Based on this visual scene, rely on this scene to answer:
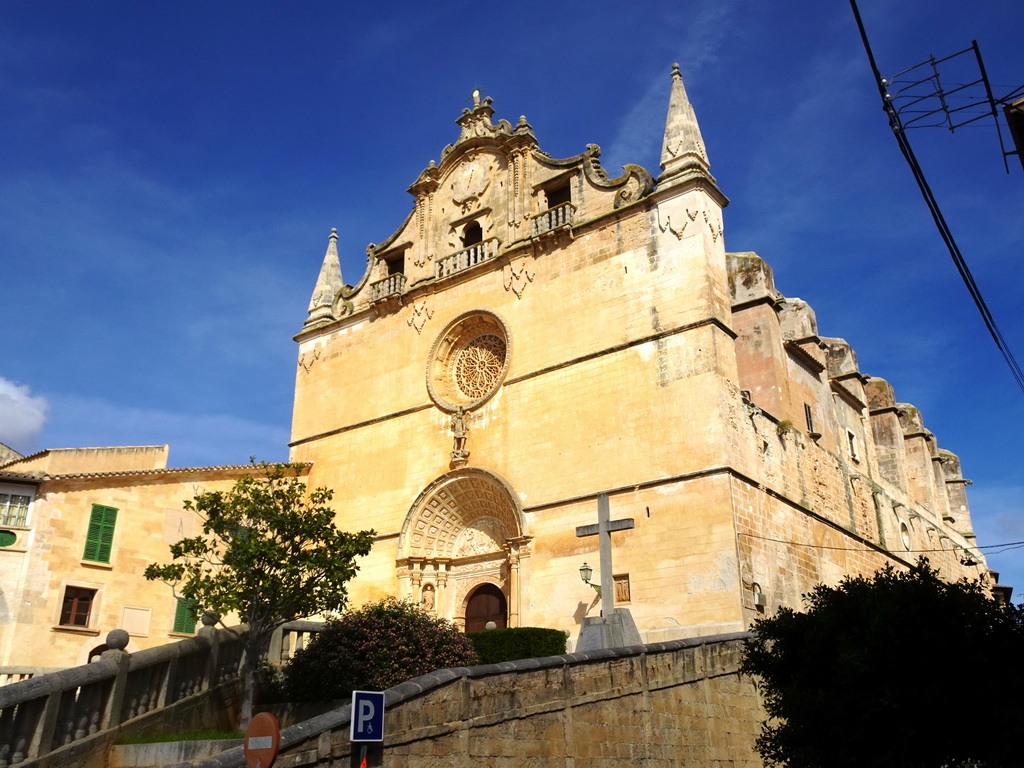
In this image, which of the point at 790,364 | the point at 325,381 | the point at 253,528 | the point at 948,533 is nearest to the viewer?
the point at 253,528

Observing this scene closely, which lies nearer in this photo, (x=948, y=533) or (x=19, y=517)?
(x=19, y=517)

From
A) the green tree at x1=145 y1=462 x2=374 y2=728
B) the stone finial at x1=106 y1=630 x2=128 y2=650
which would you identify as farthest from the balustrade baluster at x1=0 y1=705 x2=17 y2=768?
the green tree at x1=145 y1=462 x2=374 y2=728

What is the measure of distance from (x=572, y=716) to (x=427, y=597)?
34.7 feet

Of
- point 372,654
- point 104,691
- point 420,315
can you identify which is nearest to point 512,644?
point 372,654

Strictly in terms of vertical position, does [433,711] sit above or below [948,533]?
below

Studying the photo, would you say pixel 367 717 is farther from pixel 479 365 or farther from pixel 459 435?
pixel 479 365

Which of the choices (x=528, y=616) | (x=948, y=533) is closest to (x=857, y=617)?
(x=528, y=616)

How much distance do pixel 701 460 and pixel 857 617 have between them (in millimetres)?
8614

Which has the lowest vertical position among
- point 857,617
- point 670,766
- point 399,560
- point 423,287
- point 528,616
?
point 670,766

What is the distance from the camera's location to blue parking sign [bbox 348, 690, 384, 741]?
287 inches

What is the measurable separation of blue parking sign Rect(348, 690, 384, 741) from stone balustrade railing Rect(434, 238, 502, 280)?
1547 centimetres

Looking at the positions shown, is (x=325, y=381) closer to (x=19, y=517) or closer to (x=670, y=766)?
(x=19, y=517)

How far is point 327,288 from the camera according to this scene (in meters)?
26.2

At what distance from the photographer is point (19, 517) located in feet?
59.5
